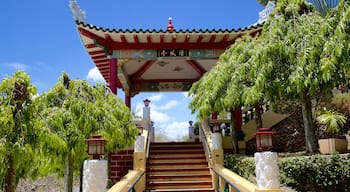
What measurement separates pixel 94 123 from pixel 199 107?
3.00m

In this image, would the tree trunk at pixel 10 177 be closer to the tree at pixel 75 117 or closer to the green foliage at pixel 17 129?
the green foliage at pixel 17 129

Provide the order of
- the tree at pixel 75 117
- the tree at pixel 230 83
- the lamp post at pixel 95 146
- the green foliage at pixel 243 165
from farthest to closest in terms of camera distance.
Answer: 1. the tree at pixel 230 83
2. the green foliage at pixel 243 165
3. the tree at pixel 75 117
4. the lamp post at pixel 95 146

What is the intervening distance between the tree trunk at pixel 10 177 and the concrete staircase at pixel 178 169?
3.96 meters

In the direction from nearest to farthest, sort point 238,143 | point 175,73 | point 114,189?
point 114,189 < point 238,143 < point 175,73

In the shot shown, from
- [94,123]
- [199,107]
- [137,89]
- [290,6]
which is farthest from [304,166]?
[137,89]

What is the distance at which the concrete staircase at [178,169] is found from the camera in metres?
7.19

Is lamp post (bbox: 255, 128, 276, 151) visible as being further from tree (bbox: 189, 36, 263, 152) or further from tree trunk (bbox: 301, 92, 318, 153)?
tree trunk (bbox: 301, 92, 318, 153)

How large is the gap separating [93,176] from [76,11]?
613cm

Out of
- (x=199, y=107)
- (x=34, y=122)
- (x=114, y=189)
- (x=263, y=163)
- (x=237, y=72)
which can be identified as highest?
(x=237, y=72)

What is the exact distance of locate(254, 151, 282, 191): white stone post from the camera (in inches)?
144

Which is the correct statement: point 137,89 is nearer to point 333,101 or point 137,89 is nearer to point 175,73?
point 175,73

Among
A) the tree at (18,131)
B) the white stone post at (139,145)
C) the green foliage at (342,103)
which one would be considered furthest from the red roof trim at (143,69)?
the tree at (18,131)

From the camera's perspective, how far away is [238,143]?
9.16 meters

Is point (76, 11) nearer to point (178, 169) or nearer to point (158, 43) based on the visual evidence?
point (158, 43)
